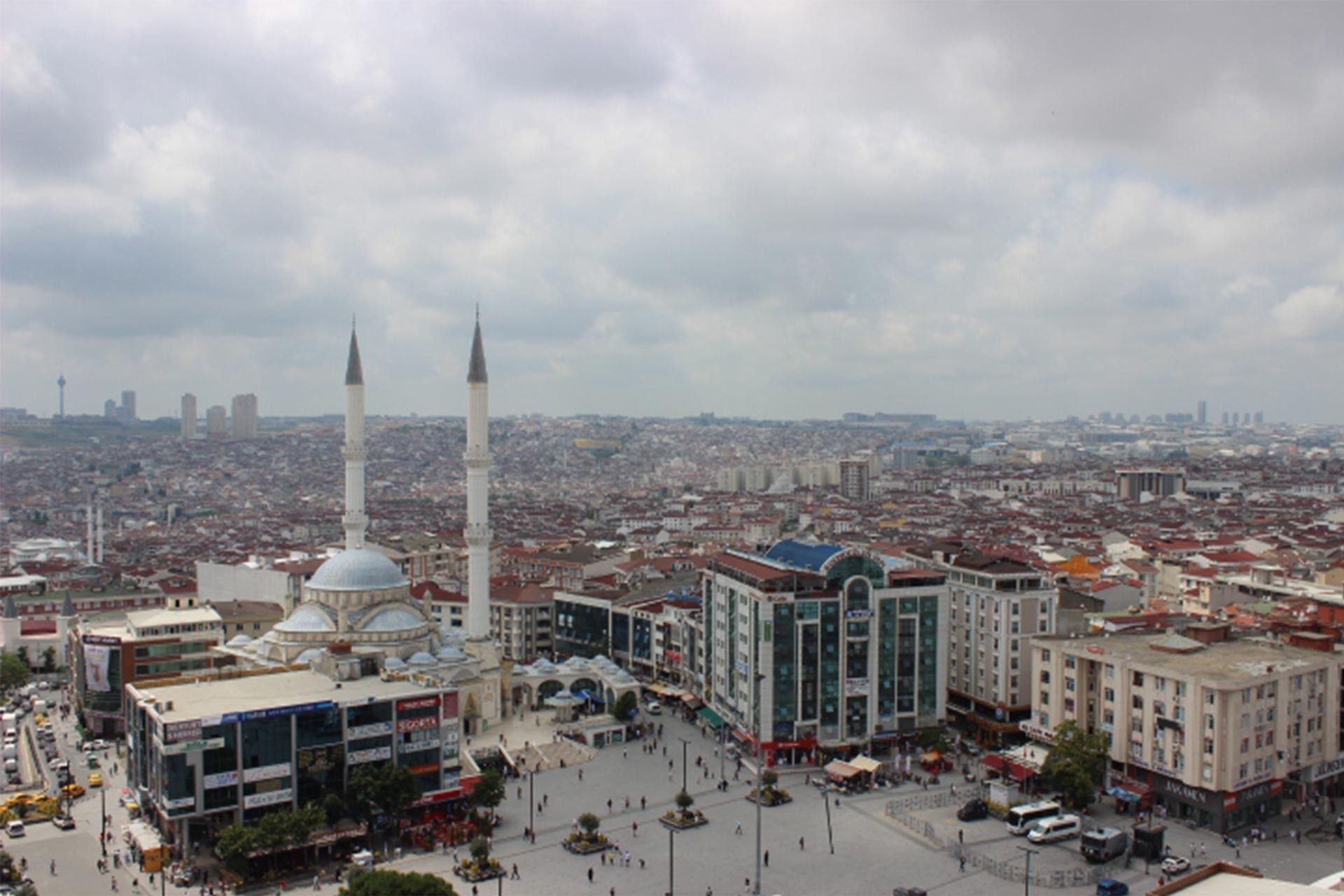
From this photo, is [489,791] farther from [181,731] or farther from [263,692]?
[181,731]

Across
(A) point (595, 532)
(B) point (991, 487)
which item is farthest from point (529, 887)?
(B) point (991, 487)

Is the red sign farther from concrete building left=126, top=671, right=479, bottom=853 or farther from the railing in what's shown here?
the railing

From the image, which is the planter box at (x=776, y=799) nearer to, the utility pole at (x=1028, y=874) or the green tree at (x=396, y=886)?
the utility pole at (x=1028, y=874)

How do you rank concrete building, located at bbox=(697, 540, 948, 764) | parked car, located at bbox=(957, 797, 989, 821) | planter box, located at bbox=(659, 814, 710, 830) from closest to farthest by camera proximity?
planter box, located at bbox=(659, 814, 710, 830)
parked car, located at bbox=(957, 797, 989, 821)
concrete building, located at bbox=(697, 540, 948, 764)

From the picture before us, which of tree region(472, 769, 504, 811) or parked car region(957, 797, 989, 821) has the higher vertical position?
tree region(472, 769, 504, 811)

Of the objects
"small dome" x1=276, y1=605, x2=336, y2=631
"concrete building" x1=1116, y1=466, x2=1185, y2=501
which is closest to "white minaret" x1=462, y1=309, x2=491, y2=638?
"small dome" x1=276, y1=605, x2=336, y2=631

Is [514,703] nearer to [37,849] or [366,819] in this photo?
[366,819]
